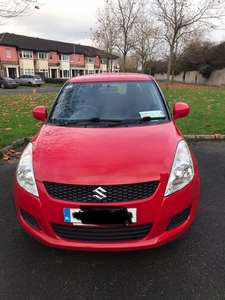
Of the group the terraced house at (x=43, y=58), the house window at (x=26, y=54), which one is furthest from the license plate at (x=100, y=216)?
the house window at (x=26, y=54)

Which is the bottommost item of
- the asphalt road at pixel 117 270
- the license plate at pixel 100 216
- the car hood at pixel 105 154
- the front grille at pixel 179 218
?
the asphalt road at pixel 117 270

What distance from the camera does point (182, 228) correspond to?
2.10 m

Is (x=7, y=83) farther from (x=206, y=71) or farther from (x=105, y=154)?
(x=105, y=154)

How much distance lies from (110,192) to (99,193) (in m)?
0.08

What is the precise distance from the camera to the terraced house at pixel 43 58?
45.9m

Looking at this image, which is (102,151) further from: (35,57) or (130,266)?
(35,57)

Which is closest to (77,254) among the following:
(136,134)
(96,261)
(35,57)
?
(96,261)

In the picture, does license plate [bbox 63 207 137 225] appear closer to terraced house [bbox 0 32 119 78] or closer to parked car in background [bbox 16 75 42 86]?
parked car in background [bbox 16 75 42 86]

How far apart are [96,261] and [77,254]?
8.1 inches

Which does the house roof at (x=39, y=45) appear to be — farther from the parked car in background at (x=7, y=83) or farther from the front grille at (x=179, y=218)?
the front grille at (x=179, y=218)

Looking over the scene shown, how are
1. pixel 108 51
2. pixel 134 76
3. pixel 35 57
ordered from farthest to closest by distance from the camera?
pixel 35 57
pixel 108 51
pixel 134 76

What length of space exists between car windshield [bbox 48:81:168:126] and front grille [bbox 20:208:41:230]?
3.78 feet

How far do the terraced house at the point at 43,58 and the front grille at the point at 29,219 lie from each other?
1547 inches

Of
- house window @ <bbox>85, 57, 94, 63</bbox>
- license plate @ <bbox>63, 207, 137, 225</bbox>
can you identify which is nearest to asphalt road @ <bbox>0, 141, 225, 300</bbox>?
license plate @ <bbox>63, 207, 137, 225</bbox>
